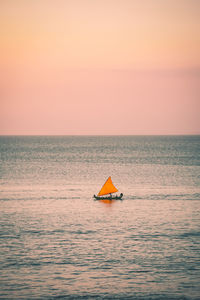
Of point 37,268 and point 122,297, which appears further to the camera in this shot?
point 37,268

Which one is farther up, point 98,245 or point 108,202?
point 108,202

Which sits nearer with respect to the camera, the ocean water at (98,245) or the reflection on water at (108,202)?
the ocean water at (98,245)

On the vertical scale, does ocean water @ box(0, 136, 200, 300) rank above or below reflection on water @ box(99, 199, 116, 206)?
below

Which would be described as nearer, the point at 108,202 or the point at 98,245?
the point at 98,245

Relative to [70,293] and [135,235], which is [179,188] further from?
[70,293]

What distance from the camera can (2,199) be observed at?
68.4m

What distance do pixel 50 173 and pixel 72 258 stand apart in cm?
Answer: 7283

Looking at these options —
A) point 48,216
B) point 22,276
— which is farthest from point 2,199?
point 22,276

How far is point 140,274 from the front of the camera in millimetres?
35281

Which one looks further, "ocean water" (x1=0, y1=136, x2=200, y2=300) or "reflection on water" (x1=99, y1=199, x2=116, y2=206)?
"reflection on water" (x1=99, y1=199, x2=116, y2=206)

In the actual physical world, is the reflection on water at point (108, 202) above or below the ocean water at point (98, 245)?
above

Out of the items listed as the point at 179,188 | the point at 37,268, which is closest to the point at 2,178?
the point at 179,188

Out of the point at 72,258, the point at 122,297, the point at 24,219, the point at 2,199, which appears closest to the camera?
the point at 122,297

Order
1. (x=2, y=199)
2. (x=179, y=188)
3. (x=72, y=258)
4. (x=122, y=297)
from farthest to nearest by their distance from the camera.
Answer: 1. (x=179, y=188)
2. (x=2, y=199)
3. (x=72, y=258)
4. (x=122, y=297)
